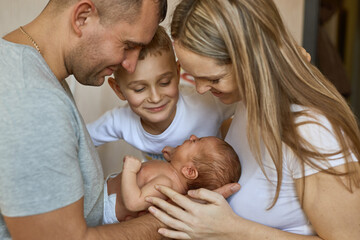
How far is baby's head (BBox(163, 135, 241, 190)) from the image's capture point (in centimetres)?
163

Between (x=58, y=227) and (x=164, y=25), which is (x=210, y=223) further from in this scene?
(x=164, y=25)

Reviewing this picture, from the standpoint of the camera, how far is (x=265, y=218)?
4.78 ft

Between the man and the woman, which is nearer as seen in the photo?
the man

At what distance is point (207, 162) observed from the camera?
1.70 metres

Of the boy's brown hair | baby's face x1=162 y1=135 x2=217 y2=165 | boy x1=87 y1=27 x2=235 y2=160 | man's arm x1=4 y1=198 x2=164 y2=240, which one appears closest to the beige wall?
boy x1=87 y1=27 x2=235 y2=160

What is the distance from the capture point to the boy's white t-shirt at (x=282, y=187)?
4.24 feet

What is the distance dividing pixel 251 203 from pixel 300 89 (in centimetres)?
45

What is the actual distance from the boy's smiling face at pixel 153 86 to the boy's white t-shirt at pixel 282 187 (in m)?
0.44

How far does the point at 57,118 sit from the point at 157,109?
2.52 ft

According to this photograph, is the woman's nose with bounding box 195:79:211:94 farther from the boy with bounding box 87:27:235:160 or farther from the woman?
the boy with bounding box 87:27:235:160

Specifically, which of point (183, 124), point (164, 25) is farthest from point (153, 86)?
point (164, 25)

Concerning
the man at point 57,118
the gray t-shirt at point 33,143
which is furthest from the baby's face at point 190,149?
the gray t-shirt at point 33,143

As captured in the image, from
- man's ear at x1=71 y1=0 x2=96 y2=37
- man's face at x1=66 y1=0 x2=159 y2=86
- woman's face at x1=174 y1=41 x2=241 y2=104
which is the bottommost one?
woman's face at x1=174 y1=41 x2=241 y2=104

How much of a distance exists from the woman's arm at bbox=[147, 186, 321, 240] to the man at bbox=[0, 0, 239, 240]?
80 millimetres
